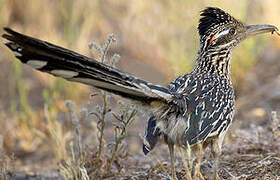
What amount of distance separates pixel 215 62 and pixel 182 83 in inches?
23.6

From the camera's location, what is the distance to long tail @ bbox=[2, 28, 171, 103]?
3.07 meters

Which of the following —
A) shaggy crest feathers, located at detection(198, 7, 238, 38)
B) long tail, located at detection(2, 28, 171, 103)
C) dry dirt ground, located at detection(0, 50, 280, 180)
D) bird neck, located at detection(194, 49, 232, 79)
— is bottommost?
dry dirt ground, located at detection(0, 50, 280, 180)

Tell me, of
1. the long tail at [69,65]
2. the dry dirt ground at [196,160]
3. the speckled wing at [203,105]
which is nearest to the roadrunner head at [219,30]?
the speckled wing at [203,105]

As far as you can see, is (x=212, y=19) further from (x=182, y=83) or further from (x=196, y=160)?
(x=196, y=160)

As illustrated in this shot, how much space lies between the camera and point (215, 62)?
16.5 feet

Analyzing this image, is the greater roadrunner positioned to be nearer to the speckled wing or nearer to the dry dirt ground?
the speckled wing

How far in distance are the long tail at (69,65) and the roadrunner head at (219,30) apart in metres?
1.79

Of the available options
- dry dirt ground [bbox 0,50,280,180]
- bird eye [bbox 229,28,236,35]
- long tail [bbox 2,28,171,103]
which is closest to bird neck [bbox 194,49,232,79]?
bird eye [bbox 229,28,236,35]

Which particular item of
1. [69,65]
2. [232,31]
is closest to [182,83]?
[232,31]

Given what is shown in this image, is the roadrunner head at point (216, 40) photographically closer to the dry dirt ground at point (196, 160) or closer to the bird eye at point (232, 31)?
the bird eye at point (232, 31)

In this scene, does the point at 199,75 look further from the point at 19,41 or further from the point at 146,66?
the point at 146,66

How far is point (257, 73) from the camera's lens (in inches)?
404

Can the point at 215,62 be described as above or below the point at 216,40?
below

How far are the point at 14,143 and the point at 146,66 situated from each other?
4.19 metres
